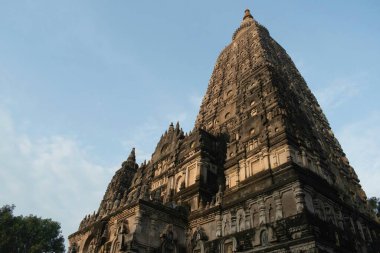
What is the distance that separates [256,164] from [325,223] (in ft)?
24.2

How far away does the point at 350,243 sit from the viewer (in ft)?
70.4

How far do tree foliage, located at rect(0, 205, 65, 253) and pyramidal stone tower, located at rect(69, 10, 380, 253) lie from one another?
17995mm

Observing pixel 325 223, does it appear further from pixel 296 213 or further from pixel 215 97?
pixel 215 97

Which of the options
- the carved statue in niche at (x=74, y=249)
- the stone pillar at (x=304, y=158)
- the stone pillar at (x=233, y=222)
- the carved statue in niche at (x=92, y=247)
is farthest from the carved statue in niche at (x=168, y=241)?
the stone pillar at (x=304, y=158)

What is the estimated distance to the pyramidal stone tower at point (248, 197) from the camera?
20.5m

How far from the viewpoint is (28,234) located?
1761 inches

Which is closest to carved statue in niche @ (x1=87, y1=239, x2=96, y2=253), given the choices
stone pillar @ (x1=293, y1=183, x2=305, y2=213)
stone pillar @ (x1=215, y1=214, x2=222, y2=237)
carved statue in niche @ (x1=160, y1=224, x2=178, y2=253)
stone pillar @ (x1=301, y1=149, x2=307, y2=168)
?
carved statue in niche @ (x1=160, y1=224, x2=178, y2=253)

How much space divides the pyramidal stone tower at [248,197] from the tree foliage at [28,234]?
17995 millimetres

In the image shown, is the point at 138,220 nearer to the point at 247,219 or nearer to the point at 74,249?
the point at 247,219

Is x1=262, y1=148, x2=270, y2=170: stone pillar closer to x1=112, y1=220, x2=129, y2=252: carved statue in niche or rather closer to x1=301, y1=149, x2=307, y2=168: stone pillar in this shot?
x1=301, y1=149, x2=307, y2=168: stone pillar

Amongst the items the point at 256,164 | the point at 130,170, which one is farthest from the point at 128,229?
the point at 130,170

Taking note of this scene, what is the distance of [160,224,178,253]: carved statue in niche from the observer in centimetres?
2316

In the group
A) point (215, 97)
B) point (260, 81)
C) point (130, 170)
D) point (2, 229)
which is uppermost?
point (215, 97)

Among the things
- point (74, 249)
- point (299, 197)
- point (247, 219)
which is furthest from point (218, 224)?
point (74, 249)
